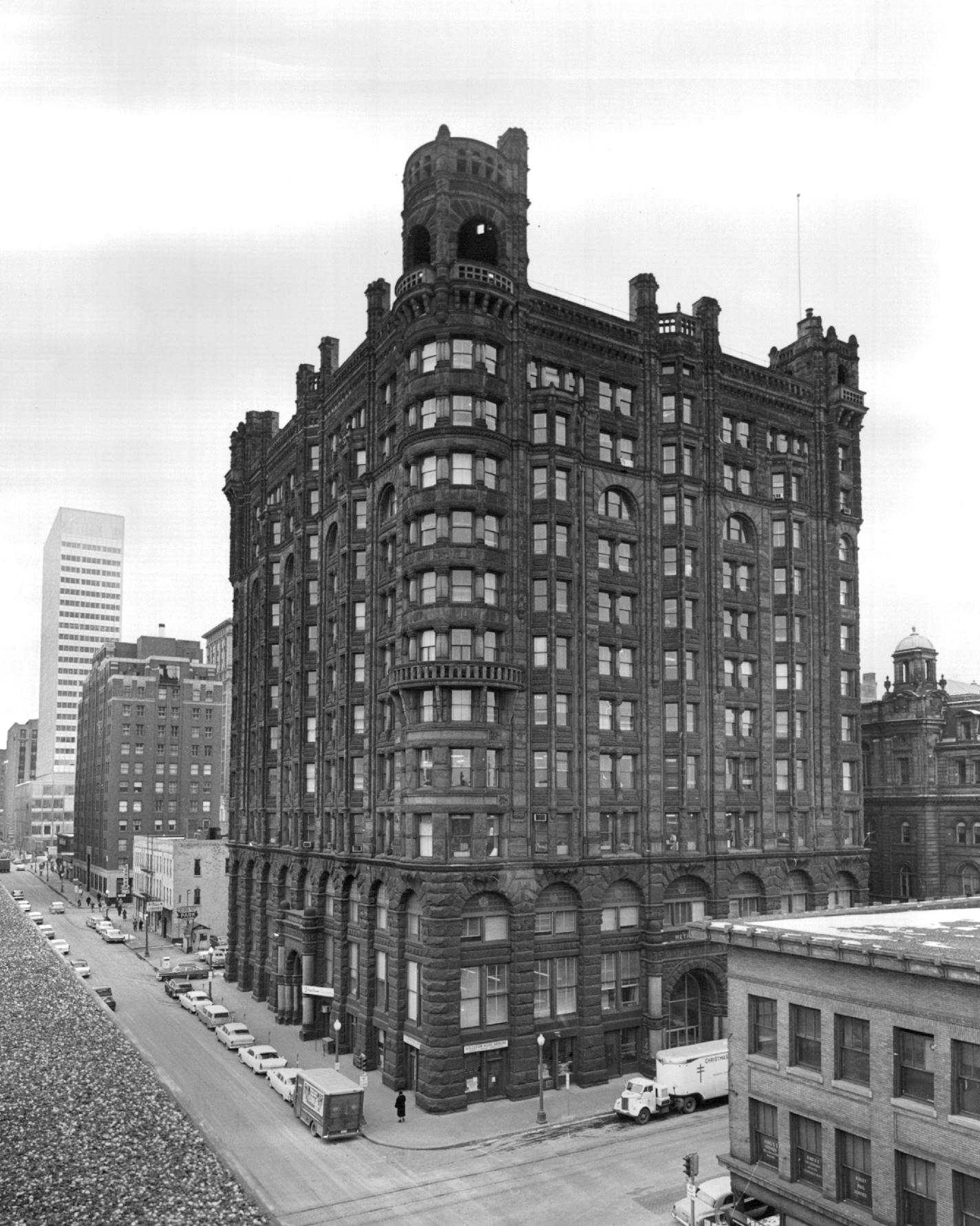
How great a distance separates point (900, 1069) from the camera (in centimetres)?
3319

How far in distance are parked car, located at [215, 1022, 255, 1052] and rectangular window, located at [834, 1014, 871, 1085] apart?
149 ft

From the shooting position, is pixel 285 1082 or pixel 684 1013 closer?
pixel 285 1082

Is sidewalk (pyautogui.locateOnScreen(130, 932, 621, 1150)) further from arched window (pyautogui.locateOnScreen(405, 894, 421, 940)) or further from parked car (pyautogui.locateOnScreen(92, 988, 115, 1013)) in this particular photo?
parked car (pyautogui.locateOnScreen(92, 988, 115, 1013))

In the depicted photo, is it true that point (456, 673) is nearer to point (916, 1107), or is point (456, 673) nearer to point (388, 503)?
point (388, 503)

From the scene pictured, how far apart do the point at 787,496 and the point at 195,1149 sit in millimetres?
Answer: 54973

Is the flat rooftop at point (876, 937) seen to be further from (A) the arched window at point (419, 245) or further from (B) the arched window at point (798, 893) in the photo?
(A) the arched window at point (419, 245)

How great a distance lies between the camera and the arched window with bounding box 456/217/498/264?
65.6 m

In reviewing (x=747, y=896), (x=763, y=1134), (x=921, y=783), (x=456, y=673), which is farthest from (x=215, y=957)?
(x=763, y=1134)

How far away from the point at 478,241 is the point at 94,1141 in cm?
5311

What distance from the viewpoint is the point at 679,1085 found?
177ft

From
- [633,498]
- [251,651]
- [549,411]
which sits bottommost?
[251,651]

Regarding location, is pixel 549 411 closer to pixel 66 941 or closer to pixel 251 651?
pixel 251 651

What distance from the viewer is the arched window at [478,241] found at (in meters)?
65.6

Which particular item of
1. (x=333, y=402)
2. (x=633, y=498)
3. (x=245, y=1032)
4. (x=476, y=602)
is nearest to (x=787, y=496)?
(x=633, y=498)
